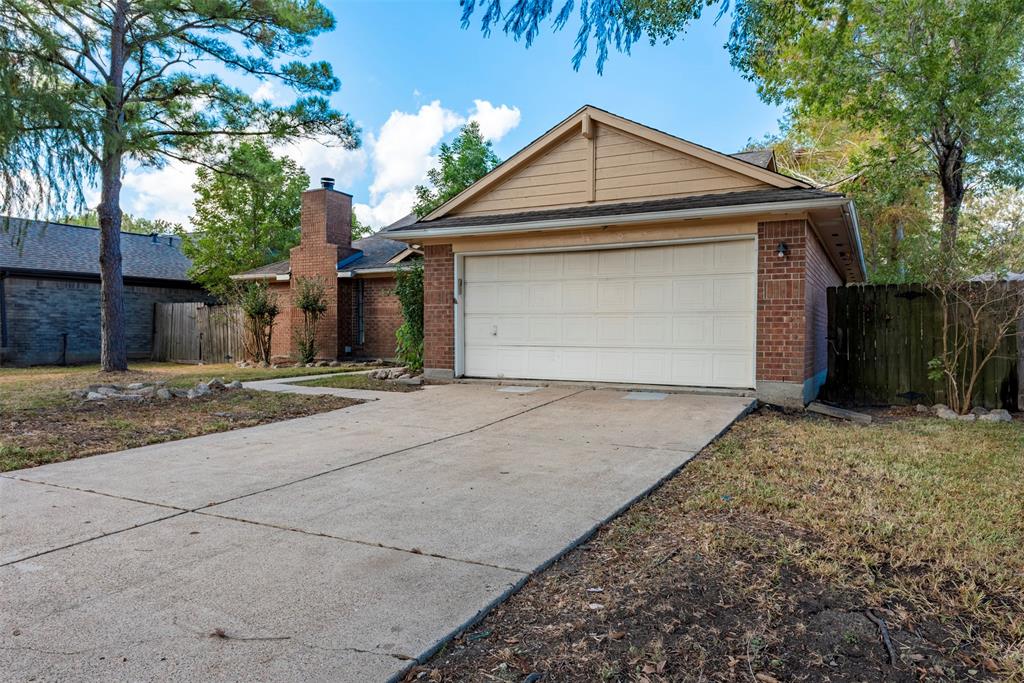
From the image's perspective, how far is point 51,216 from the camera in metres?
8.41

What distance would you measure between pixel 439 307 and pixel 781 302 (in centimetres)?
555

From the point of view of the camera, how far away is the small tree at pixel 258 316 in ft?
54.3

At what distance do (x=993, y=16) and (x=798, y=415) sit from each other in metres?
9.85

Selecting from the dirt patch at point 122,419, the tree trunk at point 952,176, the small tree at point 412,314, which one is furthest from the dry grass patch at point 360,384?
the tree trunk at point 952,176

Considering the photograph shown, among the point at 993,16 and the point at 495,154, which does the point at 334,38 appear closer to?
the point at 495,154

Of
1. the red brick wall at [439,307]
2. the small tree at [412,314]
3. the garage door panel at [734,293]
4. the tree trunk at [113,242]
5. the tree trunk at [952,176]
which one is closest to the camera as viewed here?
the garage door panel at [734,293]

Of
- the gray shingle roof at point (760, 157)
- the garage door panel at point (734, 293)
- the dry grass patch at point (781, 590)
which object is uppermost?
the gray shingle roof at point (760, 157)

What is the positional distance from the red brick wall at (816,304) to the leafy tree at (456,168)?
10.4 meters

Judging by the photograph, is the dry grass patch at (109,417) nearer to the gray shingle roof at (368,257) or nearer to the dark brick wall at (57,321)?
the gray shingle roof at (368,257)

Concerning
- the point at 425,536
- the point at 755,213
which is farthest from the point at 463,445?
the point at 755,213

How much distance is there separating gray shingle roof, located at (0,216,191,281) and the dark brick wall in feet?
1.65

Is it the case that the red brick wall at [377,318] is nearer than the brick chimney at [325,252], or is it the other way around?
the red brick wall at [377,318]

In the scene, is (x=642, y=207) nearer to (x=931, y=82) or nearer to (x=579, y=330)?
(x=579, y=330)

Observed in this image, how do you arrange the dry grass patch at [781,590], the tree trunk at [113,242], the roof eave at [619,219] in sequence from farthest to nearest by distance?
1. the tree trunk at [113,242]
2. the roof eave at [619,219]
3. the dry grass patch at [781,590]
